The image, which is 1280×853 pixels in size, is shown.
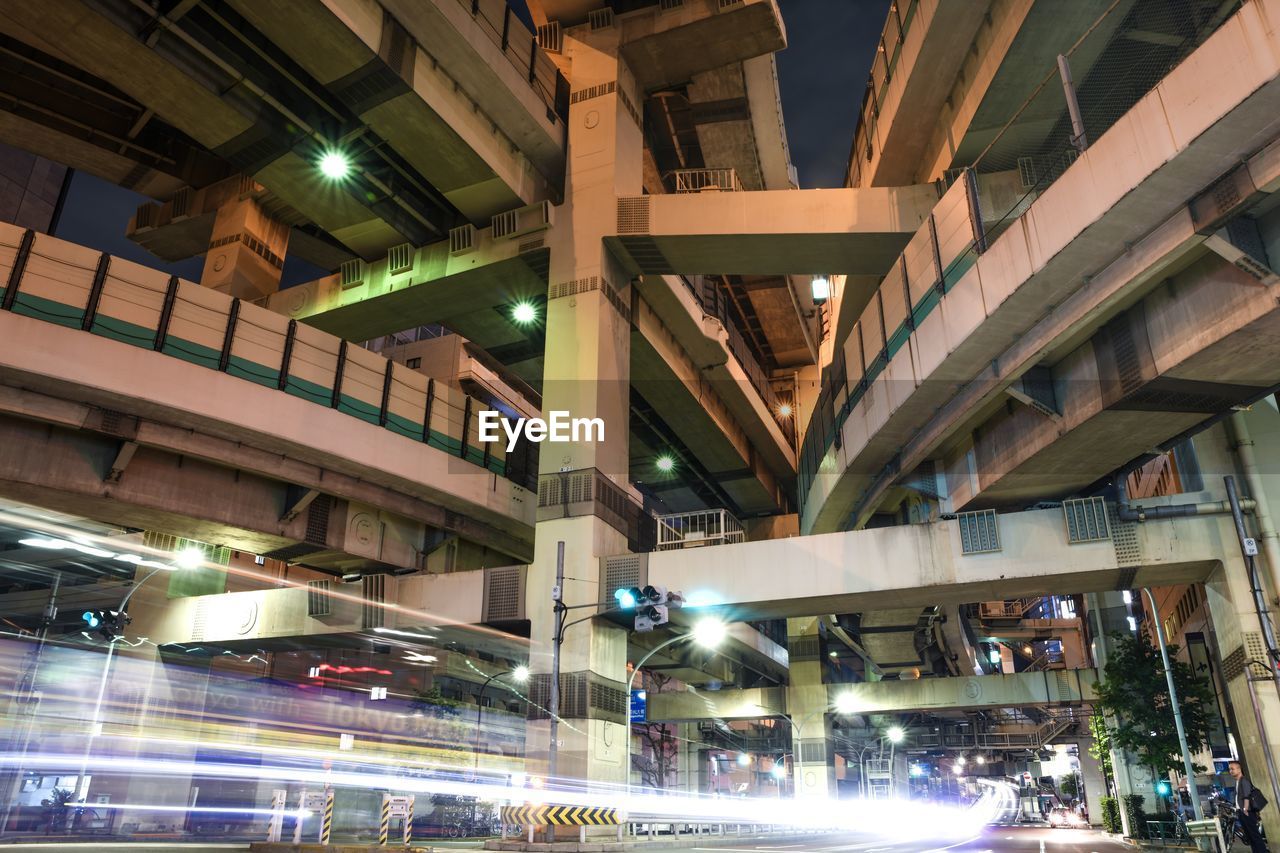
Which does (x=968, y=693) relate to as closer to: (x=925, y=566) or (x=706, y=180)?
(x=925, y=566)

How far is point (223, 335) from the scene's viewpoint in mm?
21312

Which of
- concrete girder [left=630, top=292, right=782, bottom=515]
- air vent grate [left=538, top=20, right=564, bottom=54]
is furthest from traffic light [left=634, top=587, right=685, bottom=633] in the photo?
air vent grate [left=538, top=20, right=564, bottom=54]

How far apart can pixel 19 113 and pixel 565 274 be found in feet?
62.7

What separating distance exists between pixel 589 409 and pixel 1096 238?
14831 mm

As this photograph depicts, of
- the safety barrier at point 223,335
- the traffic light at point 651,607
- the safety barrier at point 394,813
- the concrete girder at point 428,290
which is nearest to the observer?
the safety barrier at point 394,813

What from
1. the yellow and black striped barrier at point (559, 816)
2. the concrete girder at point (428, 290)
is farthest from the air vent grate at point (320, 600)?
the concrete girder at point (428, 290)

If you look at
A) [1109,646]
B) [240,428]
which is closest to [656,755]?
[1109,646]

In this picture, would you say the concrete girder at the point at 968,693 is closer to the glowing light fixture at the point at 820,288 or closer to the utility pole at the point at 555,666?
the glowing light fixture at the point at 820,288

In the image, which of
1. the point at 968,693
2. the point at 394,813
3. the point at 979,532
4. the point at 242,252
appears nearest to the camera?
the point at 394,813

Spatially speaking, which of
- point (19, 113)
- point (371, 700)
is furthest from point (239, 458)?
point (371, 700)

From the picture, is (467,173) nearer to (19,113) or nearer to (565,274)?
(565,274)

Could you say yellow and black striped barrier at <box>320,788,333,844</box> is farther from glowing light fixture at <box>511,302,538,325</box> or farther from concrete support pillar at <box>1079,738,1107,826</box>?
concrete support pillar at <box>1079,738,1107,826</box>

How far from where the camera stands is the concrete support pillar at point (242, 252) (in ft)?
99.3

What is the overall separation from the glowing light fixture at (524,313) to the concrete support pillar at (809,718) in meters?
20.7
